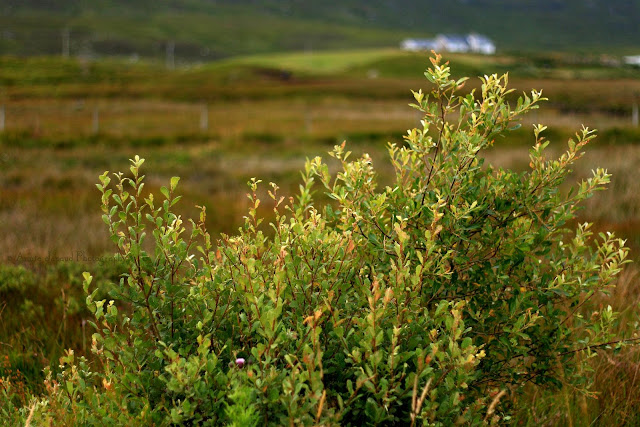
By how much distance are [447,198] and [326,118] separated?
33185mm

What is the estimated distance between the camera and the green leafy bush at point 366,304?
7.59ft

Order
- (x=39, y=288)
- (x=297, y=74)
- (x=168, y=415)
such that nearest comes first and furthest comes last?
(x=168, y=415) < (x=39, y=288) < (x=297, y=74)

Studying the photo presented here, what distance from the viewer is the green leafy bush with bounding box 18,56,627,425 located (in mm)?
2314

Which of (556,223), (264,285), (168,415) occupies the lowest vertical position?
(168,415)

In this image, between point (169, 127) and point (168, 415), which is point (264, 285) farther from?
point (169, 127)

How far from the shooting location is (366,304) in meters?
2.75

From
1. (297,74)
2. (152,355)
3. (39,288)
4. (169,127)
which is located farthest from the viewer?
(297,74)

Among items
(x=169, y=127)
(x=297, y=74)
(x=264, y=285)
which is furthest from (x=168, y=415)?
(x=297, y=74)

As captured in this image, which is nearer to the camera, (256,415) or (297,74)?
(256,415)

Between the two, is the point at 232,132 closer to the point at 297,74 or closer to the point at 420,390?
the point at 420,390

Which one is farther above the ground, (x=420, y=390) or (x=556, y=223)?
(x=556, y=223)

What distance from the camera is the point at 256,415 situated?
207cm

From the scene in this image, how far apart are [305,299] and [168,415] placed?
750mm

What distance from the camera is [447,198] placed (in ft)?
9.53
